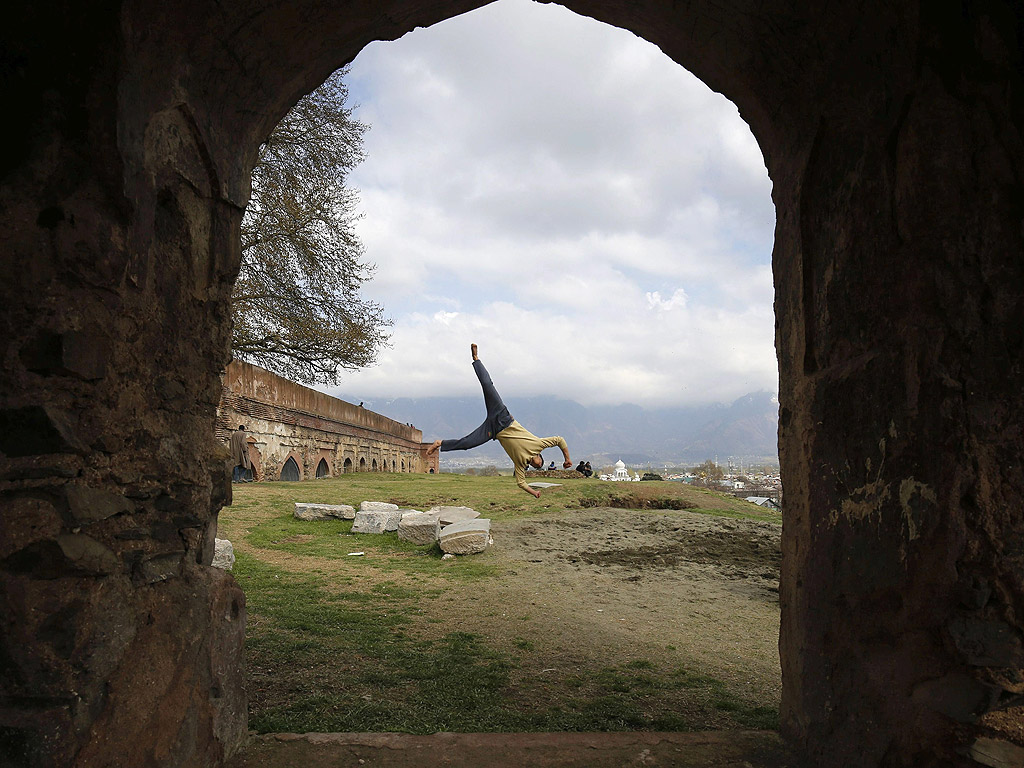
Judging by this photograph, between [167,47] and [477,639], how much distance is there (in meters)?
3.94

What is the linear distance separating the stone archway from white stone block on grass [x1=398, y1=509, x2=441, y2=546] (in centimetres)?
615

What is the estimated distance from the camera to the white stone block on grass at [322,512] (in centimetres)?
970

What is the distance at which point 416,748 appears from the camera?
248 centimetres

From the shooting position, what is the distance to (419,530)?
8602 mm

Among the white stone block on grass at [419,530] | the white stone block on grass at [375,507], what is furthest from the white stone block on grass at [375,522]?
the white stone block on grass at [419,530]

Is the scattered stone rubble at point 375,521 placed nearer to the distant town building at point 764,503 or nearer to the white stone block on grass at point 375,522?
the white stone block on grass at point 375,522

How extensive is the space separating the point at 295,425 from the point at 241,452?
3.76 metres

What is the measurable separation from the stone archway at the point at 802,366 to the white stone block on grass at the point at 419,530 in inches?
242

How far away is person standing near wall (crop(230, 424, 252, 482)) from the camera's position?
1370 cm

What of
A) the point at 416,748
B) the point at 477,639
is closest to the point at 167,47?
the point at 416,748

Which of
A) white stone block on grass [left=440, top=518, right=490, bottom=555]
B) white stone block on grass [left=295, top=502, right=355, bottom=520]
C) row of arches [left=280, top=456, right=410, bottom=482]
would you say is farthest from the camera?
row of arches [left=280, top=456, right=410, bottom=482]

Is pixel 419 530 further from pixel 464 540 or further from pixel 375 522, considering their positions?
pixel 375 522

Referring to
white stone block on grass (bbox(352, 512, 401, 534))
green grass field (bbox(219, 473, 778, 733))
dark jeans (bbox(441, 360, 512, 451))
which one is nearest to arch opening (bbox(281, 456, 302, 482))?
dark jeans (bbox(441, 360, 512, 451))

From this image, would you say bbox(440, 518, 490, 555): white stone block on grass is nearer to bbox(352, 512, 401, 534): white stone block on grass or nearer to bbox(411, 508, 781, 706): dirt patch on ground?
bbox(411, 508, 781, 706): dirt patch on ground
